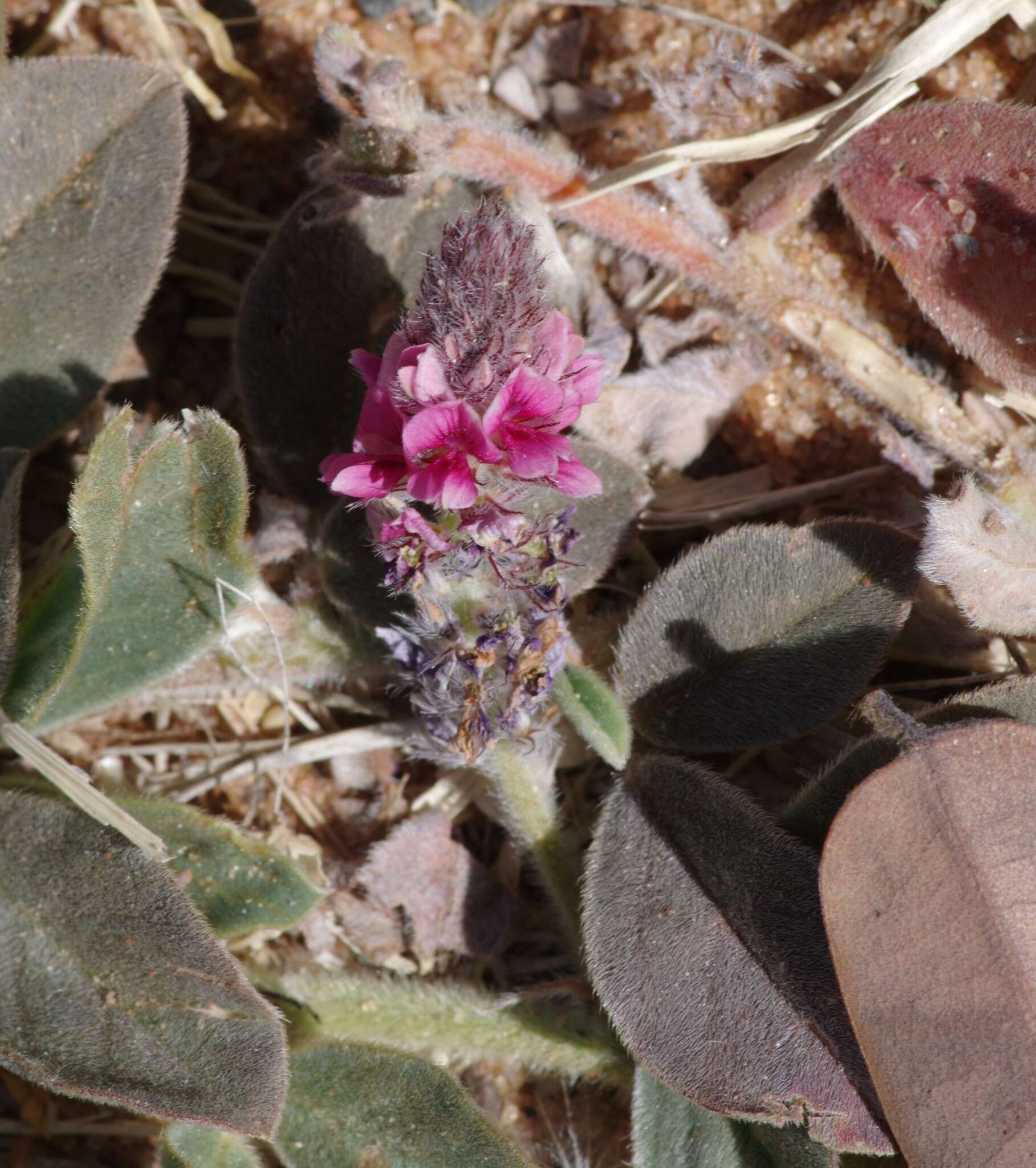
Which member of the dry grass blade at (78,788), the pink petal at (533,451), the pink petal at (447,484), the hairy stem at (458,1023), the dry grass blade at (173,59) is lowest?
the hairy stem at (458,1023)

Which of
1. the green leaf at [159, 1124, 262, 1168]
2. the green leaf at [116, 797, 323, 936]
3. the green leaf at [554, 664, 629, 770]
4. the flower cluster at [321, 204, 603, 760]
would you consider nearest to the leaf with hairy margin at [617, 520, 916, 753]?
the green leaf at [554, 664, 629, 770]

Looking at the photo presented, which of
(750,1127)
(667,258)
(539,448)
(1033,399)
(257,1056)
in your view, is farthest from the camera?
(667,258)

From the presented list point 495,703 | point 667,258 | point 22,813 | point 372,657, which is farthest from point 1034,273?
point 22,813

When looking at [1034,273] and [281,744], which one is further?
[281,744]

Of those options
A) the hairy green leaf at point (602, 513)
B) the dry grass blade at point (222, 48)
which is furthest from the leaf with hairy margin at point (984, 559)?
the dry grass blade at point (222, 48)

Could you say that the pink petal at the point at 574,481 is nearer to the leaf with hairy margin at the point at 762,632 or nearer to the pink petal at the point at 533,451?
the pink petal at the point at 533,451

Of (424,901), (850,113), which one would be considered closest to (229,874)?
(424,901)

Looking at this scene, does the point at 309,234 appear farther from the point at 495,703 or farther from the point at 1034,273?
the point at 1034,273
